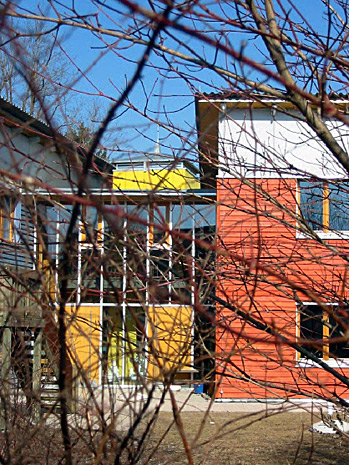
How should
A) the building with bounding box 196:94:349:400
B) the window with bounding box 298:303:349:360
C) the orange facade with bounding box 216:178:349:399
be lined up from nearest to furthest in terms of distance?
the window with bounding box 298:303:349:360, the orange facade with bounding box 216:178:349:399, the building with bounding box 196:94:349:400

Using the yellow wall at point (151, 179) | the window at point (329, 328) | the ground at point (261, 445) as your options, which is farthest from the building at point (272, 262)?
the ground at point (261, 445)

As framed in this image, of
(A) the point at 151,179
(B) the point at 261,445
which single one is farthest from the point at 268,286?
(B) the point at 261,445

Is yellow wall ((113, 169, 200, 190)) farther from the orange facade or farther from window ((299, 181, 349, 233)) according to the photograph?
window ((299, 181, 349, 233))

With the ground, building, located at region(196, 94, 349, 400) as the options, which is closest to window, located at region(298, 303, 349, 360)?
building, located at region(196, 94, 349, 400)

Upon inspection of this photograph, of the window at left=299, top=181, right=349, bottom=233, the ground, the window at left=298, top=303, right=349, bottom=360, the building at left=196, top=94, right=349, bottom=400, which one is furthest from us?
the ground

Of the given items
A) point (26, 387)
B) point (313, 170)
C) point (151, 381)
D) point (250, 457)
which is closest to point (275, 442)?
point (250, 457)

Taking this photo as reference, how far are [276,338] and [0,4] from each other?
1.18 metres

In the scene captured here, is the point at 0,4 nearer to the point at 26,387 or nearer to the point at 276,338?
the point at 276,338

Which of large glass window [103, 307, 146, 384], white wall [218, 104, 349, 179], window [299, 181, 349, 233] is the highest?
white wall [218, 104, 349, 179]

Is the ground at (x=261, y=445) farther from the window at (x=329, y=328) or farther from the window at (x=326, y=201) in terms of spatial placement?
the window at (x=329, y=328)

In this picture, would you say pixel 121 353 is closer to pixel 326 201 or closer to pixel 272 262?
pixel 272 262

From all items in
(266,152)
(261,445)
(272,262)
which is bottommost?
(261,445)

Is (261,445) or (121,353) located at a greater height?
(121,353)

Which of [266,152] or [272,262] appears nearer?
[272,262]
